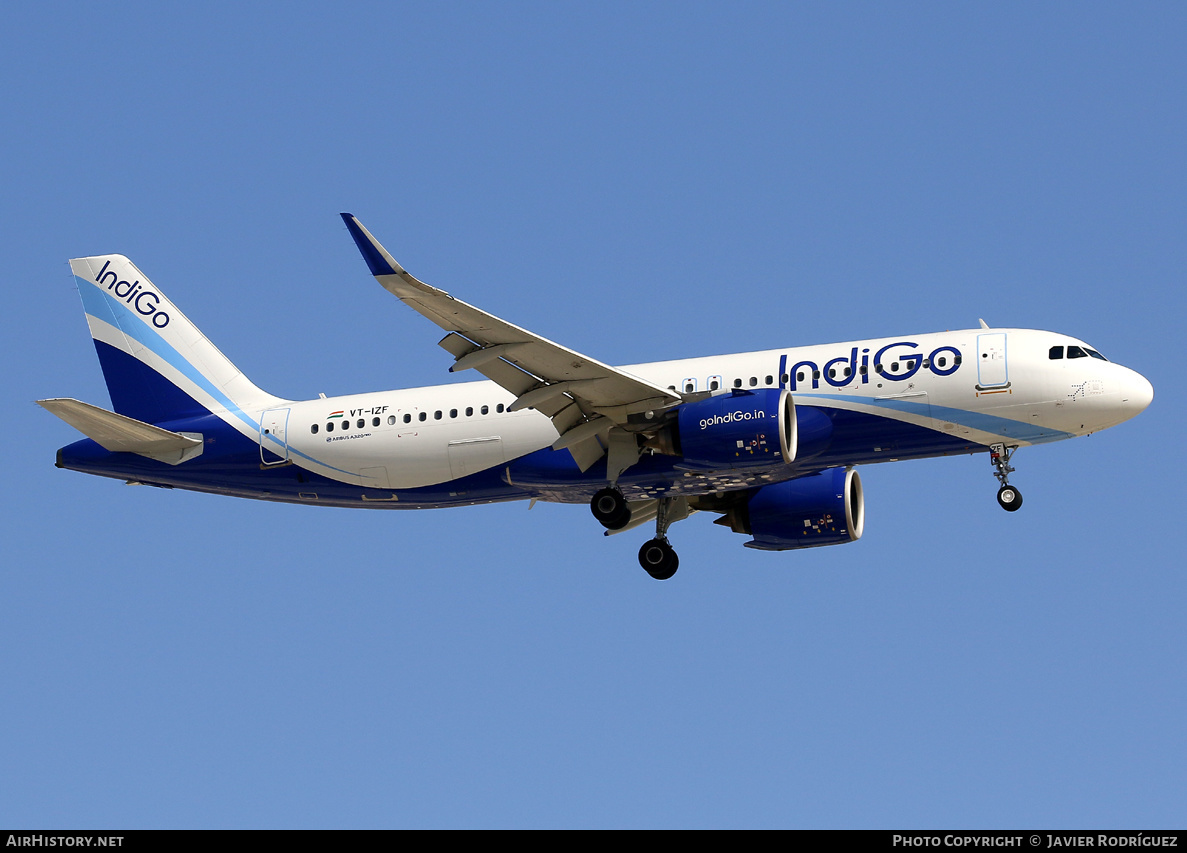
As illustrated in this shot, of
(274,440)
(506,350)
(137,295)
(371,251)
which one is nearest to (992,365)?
(506,350)

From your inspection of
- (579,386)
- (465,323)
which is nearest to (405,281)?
(465,323)

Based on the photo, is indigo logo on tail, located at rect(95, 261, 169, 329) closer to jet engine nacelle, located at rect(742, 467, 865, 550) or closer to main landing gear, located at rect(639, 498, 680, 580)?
main landing gear, located at rect(639, 498, 680, 580)

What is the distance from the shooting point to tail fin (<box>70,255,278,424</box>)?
129 feet

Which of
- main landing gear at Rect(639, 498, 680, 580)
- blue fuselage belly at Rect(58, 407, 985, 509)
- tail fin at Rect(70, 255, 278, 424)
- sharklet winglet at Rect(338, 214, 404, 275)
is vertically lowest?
main landing gear at Rect(639, 498, 680, 580)

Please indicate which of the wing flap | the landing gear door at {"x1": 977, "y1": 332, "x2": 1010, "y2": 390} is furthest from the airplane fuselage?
the wing flap

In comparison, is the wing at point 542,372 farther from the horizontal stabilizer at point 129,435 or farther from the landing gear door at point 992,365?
the horizontal stabilizer at point 129,435

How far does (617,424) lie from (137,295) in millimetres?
15333

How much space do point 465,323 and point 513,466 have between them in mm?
6000

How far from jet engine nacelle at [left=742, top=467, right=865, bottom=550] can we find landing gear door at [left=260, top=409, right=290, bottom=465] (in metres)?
12.2

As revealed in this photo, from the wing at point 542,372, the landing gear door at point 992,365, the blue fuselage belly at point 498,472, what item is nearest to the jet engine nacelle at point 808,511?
the blue fuselage belly at point 498,472

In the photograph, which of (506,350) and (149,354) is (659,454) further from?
(149,354)

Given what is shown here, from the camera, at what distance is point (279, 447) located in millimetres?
37531

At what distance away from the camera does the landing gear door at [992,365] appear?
33.3m
